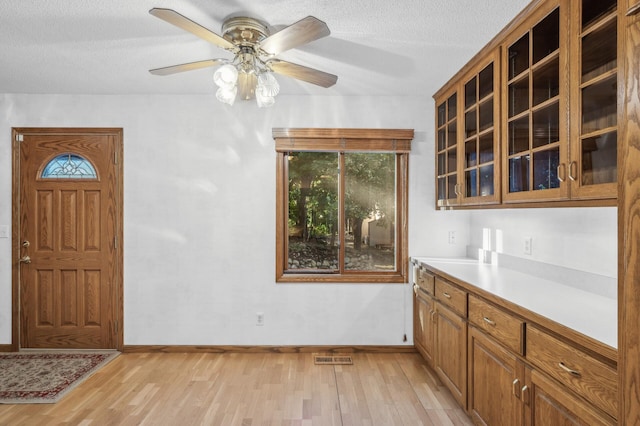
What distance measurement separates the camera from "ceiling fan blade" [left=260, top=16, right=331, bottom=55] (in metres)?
1.71

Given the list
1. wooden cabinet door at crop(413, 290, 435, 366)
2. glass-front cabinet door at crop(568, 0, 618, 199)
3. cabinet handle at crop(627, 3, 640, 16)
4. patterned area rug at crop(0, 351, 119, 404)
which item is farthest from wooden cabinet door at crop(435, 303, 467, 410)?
patterned area rug at crop(0, 351, 119, 404)

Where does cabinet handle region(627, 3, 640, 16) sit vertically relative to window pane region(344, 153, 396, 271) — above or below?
above

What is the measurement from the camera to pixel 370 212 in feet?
12.6

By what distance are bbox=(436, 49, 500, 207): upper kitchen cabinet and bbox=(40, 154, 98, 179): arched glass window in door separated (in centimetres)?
322

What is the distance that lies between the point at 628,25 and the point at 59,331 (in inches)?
177

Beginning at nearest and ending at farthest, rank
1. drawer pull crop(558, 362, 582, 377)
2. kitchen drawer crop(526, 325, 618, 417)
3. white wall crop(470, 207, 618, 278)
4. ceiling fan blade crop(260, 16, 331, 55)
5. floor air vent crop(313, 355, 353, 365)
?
kitchen drawer crop(526, 325, 618, 417) → drawer pull crop(558, 362, 582, 377) → ceiling fan blade crop(260, 16, 331, 55) → white wall crop(470, 207, 618, 278) → floor air vent crop(313, 355, 353, 365)

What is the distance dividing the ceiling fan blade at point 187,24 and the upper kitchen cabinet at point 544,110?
1.61 meters

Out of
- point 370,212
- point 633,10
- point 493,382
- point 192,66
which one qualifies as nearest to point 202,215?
point 370,212

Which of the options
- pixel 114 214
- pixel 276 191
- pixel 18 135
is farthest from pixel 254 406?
pixel 18 135

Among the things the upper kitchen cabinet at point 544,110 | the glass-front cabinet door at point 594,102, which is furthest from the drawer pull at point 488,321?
the glass-front cabinet door at point 594,102

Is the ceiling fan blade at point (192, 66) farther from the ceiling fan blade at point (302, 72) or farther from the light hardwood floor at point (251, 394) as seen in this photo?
the light hardwood floor at point (251, 394)

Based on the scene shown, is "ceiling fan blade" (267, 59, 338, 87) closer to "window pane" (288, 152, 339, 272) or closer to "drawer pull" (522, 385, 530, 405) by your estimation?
"window pane" (288, 152, 339, 272)

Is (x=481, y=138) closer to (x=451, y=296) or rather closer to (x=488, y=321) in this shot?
(x=451, y=296)

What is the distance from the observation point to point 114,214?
366cm
